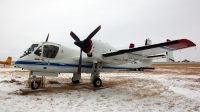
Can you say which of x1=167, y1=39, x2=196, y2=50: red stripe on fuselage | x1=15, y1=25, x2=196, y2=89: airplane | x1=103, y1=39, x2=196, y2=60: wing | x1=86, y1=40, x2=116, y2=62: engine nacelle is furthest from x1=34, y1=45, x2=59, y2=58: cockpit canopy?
x1=167, y1=39, x2=196, y2=50: red stripe on fuselage

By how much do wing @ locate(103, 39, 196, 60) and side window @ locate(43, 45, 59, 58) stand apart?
3.59 meters

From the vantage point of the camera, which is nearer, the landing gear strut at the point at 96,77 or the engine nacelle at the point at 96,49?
the engine nacelle at the point at 96,49

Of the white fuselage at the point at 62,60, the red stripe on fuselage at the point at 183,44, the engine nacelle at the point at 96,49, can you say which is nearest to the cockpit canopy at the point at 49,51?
the white fuselage at the point at 62,60

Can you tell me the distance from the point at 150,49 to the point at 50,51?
6.86 m

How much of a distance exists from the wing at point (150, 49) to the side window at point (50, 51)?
359 cm

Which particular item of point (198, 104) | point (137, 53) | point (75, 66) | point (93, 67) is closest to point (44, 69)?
point (75, 66)

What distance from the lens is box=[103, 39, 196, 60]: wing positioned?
8.34 m

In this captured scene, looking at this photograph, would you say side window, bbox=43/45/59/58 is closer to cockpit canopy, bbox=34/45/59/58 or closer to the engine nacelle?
cockpit canopy, bbox=34/45/59/58

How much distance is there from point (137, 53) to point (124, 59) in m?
1.24

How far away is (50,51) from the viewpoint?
430 inches

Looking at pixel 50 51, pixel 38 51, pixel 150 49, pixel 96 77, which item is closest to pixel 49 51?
pixel 50 51

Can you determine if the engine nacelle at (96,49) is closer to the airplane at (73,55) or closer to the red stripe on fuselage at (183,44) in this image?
the airplane at (73,55)

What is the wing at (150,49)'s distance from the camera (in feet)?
27.4

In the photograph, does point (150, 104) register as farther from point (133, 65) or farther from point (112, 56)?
point (133, 65)
